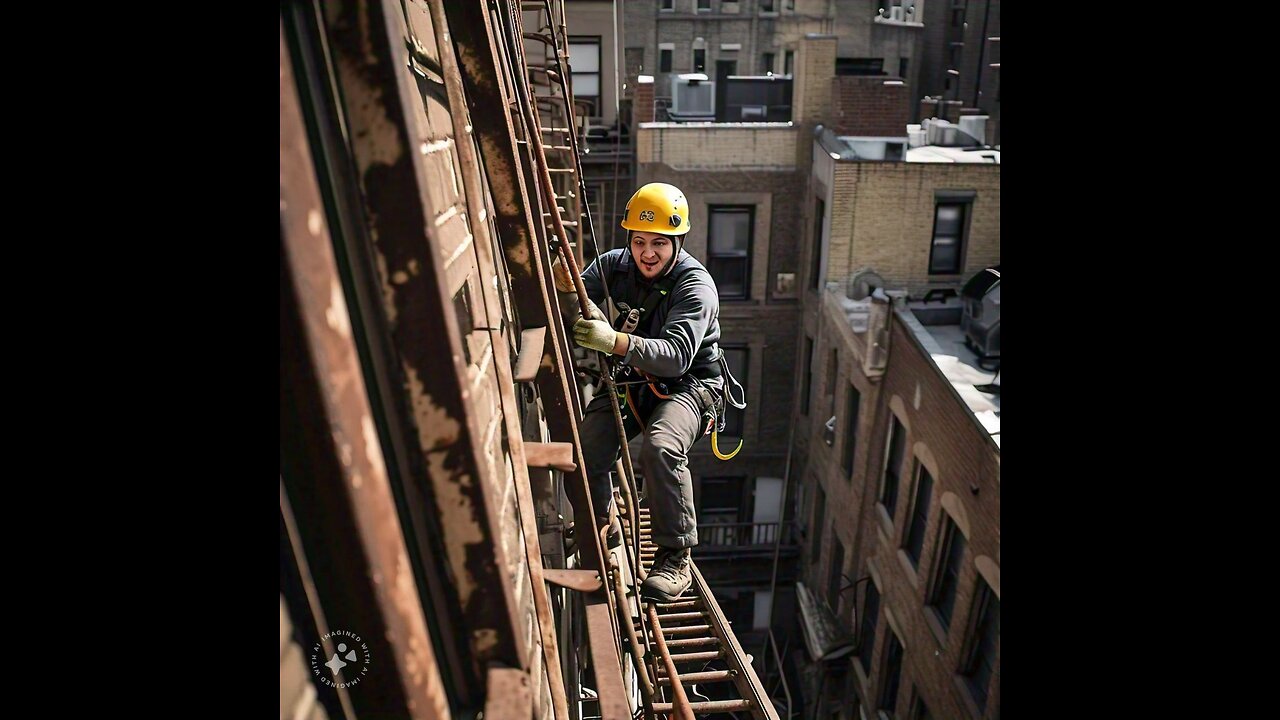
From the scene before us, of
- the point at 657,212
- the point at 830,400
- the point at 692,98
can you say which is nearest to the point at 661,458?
the point at 657,212

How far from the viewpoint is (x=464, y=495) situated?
1.94 meters

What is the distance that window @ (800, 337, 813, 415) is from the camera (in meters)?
19.5

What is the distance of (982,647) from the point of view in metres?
10.7

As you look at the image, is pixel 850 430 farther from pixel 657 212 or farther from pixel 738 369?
pixel 657 212

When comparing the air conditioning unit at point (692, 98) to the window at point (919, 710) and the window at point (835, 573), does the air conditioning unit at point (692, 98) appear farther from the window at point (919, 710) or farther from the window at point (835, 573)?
the window at point (919, 710)

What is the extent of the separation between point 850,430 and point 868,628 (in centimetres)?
361

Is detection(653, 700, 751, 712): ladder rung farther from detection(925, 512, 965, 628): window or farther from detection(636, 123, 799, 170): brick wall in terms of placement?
detection(636, 123, 799, 170): brick wall

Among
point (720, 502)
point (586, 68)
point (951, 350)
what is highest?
point (586, 68)

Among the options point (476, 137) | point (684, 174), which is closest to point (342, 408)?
point (476, 137)

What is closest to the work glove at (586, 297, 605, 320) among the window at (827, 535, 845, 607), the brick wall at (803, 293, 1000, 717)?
the brick wall at (803, 293, 1000, 717)

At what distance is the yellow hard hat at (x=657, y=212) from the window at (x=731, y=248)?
45.6ft

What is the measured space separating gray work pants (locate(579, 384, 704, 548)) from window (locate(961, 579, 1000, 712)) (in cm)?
654
